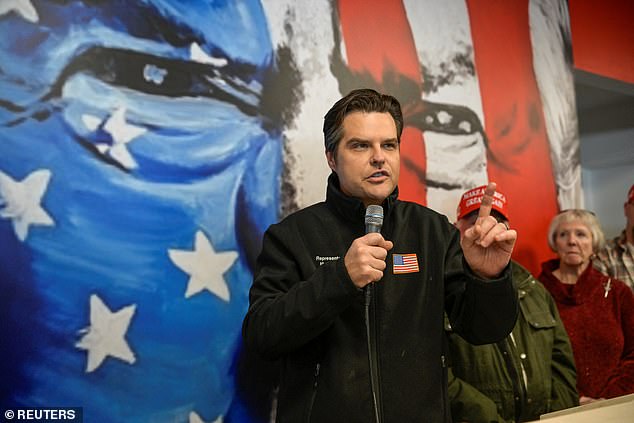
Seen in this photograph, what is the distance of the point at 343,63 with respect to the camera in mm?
2693

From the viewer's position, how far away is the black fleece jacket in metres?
1.64

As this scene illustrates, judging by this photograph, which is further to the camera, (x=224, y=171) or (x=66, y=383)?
(x=224, y=171)

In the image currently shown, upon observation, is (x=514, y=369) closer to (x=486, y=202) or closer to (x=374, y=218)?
(x=486, y=202)

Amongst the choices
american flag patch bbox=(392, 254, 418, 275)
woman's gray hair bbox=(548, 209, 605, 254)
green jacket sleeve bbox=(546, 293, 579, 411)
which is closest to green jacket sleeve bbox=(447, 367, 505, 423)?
green jacket sleeve bbox=(546, 293, 579, 411)

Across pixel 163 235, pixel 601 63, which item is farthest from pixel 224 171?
pixel 601 63

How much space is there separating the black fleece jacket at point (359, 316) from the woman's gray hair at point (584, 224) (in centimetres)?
153

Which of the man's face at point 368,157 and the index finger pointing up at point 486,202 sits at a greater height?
the man's face at point 368,157

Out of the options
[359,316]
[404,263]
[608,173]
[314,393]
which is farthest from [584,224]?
[608,173]

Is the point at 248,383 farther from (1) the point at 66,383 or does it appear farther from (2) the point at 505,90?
(2) the point at 505,90

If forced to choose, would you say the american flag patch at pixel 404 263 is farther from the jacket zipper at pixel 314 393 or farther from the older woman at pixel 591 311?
the older woman at pixel 591 311

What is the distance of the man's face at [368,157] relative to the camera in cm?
184

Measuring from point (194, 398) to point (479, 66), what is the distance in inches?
84.6

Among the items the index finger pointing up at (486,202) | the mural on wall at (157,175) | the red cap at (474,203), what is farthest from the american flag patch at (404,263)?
the red cap at (474,203)

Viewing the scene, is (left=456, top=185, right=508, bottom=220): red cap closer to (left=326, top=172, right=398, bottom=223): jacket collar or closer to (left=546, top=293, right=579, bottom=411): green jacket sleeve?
(left=546, top=293, right=579, bottom=411): green jacket sleeve
